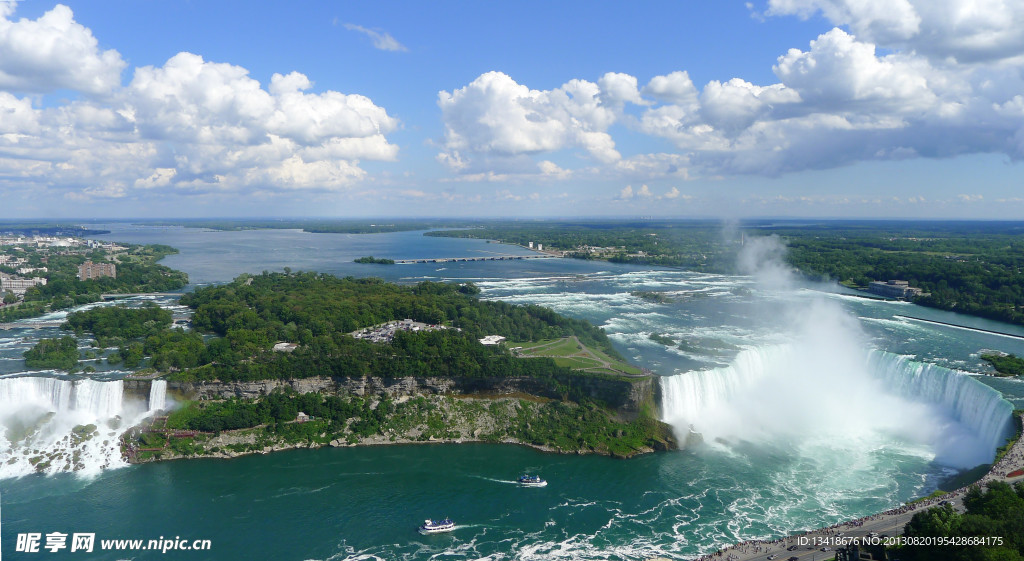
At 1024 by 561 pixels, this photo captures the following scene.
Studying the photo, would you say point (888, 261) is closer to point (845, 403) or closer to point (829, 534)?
point (845, 403)

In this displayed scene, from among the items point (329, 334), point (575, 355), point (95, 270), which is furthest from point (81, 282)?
point (575, 355)

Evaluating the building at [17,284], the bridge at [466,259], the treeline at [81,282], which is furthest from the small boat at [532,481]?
the bridge at [466,259]

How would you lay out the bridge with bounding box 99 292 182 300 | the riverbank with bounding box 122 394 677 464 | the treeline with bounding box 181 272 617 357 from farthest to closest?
1. the bridge with bounding box 99 292 182 300
2. the treeline with bounding box 181 272 617 357
3. the riverbank with bounding box 122 394 677 464

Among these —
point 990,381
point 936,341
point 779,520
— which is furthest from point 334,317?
point 936,341

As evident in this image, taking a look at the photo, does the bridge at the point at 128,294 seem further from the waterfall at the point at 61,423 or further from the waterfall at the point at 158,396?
the waterfall at the point at 158,396

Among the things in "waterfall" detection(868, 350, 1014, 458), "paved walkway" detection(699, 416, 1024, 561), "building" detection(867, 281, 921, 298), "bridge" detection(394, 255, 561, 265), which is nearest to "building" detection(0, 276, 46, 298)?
"bridge" detection(394, 255, 561, 265)

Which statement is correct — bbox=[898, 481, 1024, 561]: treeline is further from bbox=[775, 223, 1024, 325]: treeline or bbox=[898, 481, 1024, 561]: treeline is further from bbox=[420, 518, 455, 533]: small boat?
bbox=[775, 223, 1024, 325]: treeline

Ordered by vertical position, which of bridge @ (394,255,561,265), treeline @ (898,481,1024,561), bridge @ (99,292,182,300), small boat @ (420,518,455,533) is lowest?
small boat @ (420,518,455,533)
